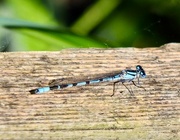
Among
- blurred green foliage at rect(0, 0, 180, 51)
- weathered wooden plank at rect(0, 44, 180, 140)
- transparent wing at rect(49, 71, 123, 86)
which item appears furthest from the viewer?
blurred green foliage at rect(0, 0, 180, 51)

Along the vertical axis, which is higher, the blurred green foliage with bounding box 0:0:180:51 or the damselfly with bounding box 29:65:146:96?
the blurred green foliage with bounding box 0:0:180:51

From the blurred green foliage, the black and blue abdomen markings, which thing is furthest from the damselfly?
the blurred green foliage

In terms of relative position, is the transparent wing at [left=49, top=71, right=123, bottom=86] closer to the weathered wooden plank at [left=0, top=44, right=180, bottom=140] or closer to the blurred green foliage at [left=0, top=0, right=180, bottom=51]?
the weathered wooden plank at [left=0, top=44, right=180, bottom=140]

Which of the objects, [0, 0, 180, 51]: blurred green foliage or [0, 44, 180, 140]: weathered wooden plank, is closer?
[0, 44, 180, 140]: weathered wooden plank

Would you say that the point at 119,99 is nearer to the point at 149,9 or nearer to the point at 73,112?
the point at 73,112

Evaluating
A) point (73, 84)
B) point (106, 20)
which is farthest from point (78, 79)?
point (106, 20)

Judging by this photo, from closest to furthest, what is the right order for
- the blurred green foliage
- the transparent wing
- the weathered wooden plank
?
the weathered wooden plank < the transparent wing < the blurred green foliage

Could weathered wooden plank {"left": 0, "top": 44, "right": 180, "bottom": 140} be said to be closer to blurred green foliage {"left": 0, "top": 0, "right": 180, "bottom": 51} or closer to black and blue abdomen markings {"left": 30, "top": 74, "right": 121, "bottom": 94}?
black and blue abdomen markings {"left": 30, "top": 74, "right": 121, "bottom": 94}

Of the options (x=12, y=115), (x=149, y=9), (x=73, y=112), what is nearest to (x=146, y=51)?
(x=73, y=112)

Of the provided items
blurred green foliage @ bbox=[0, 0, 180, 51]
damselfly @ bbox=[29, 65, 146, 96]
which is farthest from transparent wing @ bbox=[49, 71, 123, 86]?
blurred green foliage @ bbox=[0, 0, 180, 51]
